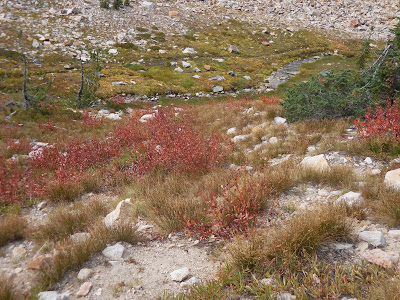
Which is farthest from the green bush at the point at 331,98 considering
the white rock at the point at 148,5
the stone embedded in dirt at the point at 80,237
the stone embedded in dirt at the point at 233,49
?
the white rock at the point at 148,5

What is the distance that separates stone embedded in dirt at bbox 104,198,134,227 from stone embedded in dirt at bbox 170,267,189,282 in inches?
59.9

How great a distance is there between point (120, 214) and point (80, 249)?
107 cm

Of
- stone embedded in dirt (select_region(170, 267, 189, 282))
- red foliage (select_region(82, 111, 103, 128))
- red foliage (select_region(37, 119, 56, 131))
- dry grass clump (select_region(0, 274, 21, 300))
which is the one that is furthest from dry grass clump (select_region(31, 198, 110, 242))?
red foliage (select_region(82, 111, 103, 128))

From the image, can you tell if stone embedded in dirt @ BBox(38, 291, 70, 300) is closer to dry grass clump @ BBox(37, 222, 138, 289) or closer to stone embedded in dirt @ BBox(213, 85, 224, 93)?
dry grass clump @ BBox(37, 222, 138, 289)

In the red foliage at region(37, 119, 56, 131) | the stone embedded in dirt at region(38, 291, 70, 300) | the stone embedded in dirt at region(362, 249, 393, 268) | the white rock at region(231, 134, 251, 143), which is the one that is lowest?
the red foliage at region(37, 119, 56, 131)

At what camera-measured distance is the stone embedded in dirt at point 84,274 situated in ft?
11.1

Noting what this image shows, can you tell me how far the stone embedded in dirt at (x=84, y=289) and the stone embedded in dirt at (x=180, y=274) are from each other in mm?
993

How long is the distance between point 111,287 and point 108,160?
545 centimetres

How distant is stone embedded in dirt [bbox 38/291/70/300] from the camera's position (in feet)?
9.98

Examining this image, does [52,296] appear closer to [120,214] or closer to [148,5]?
[120,214]

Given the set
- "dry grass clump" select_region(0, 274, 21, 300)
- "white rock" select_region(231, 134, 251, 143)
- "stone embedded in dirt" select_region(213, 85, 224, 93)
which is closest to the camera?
"dry grass clump" select_region(0, 274, 21, 300)

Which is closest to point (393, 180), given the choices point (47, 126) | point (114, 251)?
point (114, 251)

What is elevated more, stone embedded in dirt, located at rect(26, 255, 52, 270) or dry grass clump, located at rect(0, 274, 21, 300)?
dry grass clump, located at rect(0, 274, 21, 300)

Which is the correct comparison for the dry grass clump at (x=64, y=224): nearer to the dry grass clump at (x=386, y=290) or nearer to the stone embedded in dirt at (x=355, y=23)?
the dry grass clump at (x=386, y=290)
